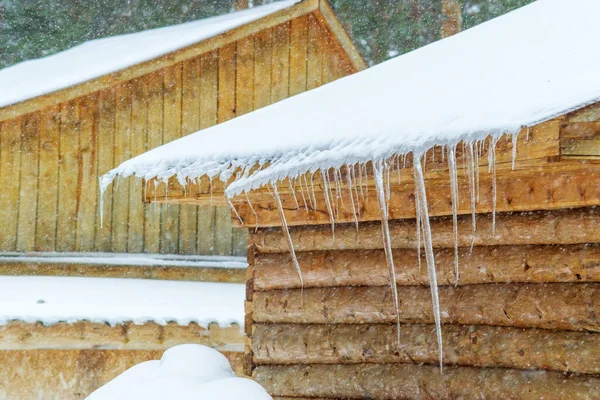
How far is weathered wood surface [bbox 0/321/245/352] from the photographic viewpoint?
8125 mm

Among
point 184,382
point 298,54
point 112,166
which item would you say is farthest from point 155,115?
point 184,382

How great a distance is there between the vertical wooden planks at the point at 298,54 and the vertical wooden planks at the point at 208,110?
35.0 inches

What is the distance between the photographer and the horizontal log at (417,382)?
473cm

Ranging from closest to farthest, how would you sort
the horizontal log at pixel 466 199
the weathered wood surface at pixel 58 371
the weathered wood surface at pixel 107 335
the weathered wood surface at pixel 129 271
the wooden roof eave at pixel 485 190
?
1. the wooden roof eave at pixel 485 190
2. the horizontal log at pixel 466 199
3. the weathered wood surface at pixel 107 335
4. the weathered wood surface at pixel 58 371
5. the weathered wood surface at pixel 129 271

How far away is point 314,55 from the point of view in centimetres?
1029

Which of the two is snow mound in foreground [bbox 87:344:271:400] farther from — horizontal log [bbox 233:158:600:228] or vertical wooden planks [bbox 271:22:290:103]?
vertical wooden planks [bbox 271:22:290:103]

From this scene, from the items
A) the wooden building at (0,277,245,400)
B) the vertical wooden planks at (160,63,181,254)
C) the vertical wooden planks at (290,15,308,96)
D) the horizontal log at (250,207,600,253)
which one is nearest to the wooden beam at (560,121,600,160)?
the horizontal log at (250,207,600,253)

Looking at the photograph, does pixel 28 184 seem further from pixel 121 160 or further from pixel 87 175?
pixel 121 160

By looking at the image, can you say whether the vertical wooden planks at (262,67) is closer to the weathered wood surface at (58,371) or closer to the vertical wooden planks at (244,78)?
the vertical wooden planks at (244,78)

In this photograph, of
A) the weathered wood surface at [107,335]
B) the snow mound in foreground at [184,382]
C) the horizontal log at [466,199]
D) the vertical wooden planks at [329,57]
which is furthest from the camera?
the vertical wooden planks at [329,57]

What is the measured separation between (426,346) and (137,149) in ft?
16.4

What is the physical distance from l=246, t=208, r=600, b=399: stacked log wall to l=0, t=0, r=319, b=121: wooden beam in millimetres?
3345

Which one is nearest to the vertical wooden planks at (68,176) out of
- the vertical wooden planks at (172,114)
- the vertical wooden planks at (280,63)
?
the vertical wooden planks at (172,114)

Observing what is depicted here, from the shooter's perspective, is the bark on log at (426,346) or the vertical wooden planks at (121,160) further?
the vertical wooden planks at (121,160)
